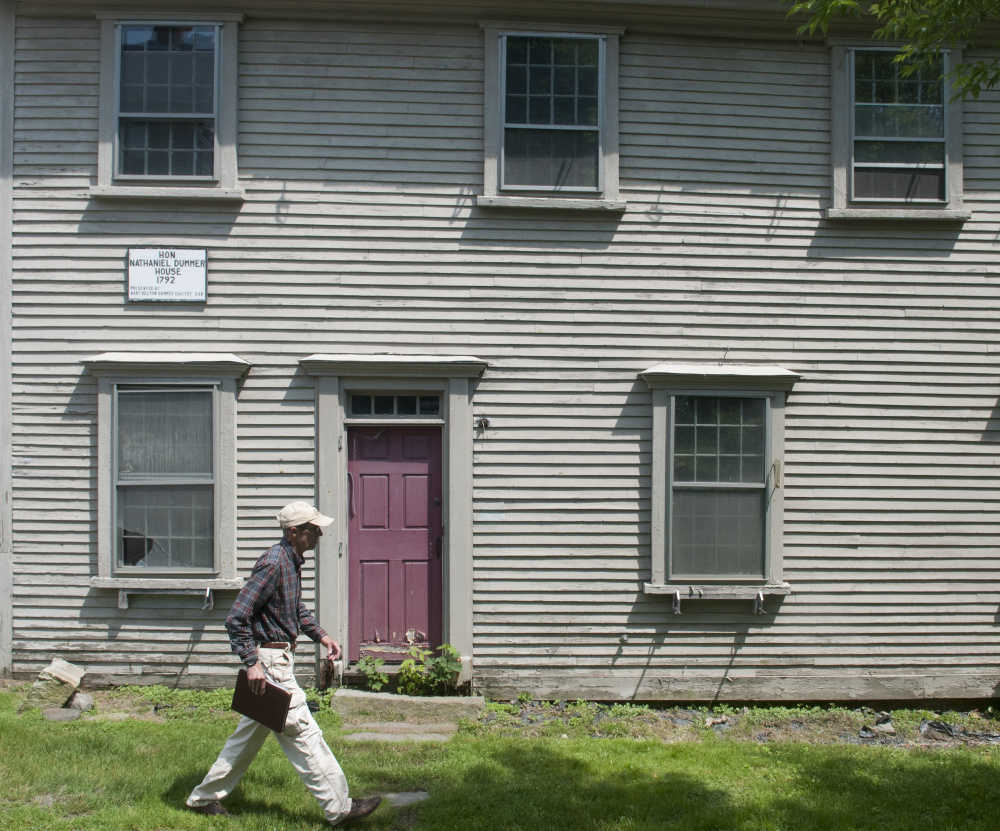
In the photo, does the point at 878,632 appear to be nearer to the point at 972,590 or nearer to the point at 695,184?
the point at 972,590

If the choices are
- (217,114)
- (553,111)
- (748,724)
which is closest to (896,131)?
(553,111)

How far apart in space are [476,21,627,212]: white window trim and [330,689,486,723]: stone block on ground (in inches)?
166

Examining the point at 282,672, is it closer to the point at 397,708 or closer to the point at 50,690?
the point at 397,708

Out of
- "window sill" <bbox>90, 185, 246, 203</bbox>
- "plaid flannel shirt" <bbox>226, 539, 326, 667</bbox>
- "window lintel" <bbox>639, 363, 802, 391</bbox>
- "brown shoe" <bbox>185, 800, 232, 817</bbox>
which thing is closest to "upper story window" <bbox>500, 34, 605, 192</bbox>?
"window lintel" <bbox>639, 363, 802, 391</bbox>

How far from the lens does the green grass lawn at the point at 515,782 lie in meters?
4.35

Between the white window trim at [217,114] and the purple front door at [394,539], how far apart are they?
2499 mm

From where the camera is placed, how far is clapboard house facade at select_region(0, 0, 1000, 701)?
6.60 m

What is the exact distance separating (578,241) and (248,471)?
3522 mm

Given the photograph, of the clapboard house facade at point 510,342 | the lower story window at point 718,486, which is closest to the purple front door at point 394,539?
the clapboard house facade at point 510,342

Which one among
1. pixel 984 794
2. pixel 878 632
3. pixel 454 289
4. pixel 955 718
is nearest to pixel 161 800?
pixel 454 289

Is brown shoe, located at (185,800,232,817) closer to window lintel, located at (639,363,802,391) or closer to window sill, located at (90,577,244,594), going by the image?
window sill, located at (90,577,244,594)

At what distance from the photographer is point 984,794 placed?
16.0ft

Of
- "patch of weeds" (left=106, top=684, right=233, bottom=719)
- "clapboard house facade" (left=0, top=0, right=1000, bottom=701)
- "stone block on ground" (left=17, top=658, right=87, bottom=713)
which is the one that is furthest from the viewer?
"clapboard house facade" (left=0, top=0, right=1000, bottom=701)

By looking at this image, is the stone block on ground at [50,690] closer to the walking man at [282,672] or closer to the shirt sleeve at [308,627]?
the walking man at [282,672]
